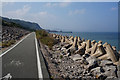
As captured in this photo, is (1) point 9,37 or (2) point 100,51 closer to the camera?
(2) point 100,51

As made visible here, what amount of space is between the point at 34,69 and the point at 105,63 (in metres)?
4.95

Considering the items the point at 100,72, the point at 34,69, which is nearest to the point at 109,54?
the point at 100,72

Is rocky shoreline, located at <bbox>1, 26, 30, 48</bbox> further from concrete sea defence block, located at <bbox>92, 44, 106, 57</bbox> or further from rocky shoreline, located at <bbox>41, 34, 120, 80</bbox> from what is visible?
concrete sea defence block, located at <bbox>92, 44, 106, 57</bbox>

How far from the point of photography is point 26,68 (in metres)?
6.54

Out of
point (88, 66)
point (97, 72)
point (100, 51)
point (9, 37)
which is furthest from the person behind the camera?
point (9, 37)

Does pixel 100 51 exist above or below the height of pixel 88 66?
above

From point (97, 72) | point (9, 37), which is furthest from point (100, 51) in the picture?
point (9, 37)

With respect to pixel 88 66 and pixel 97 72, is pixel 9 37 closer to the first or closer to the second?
pixel 88 66

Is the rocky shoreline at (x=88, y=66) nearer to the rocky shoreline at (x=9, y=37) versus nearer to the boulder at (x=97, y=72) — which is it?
the boulder at (x=97, y=72)

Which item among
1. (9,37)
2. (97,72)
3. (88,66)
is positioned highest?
(9,37)

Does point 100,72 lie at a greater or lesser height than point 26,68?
lesser

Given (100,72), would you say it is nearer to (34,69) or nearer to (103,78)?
(103,78)

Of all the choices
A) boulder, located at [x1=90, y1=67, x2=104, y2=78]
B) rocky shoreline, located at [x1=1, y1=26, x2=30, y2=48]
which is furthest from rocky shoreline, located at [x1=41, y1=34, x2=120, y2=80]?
rocky shoreline, located at [x1=1, y1=26, x2=30, y2=48]

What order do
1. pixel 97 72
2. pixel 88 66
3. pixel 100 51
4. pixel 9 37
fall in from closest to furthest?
pixel 97 72 → pixel 88 66 → pixel 100 51 → pixel 9 37
